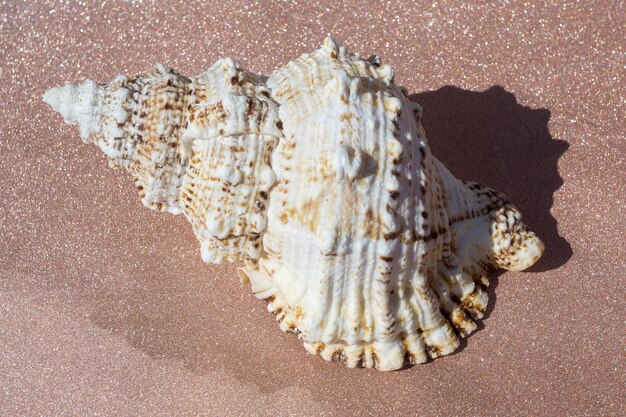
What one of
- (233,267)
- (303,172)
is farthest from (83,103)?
(233,267)

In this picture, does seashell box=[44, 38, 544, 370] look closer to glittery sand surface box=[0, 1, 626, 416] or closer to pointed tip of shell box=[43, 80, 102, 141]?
pointed tip of shell box=[43, 80, 102, 141]

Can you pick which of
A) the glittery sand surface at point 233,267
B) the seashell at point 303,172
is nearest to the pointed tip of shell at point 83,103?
the seashell at point 303,172

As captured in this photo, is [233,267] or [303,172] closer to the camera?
[303,172]

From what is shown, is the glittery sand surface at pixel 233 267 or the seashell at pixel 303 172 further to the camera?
the glittery sand surface at pixel 233 267

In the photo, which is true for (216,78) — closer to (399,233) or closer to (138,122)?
(138,122)

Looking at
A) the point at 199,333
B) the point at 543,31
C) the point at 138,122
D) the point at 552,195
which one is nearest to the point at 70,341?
the point at 199,333

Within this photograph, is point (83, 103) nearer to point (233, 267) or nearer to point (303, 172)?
point (303, 172)

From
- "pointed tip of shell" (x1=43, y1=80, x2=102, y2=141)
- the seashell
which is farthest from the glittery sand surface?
"pointed tip of shell" (x1=43, y1=80, x2=102, y2=141)

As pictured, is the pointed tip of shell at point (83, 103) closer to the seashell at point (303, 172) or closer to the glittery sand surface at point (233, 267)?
the seashell at point (303, 172)
